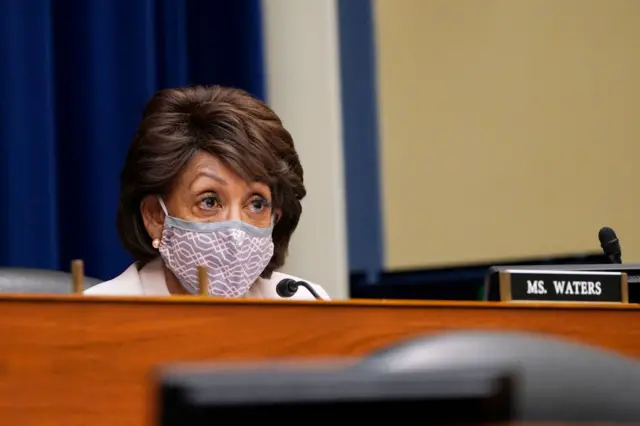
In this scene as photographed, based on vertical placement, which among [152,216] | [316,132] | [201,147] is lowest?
[152,216]

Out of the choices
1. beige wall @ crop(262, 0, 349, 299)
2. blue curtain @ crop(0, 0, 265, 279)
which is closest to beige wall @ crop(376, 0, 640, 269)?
beige wall @ crop(262, 0, 349, 299)

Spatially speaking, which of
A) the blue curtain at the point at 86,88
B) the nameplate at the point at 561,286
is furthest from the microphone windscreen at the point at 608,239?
the blue curtain at the point at 86,88

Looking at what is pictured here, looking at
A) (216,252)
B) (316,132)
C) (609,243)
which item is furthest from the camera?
(316,132)

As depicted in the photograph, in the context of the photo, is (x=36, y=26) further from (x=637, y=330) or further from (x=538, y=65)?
(x=637, y=330)

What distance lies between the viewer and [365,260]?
3.32 m

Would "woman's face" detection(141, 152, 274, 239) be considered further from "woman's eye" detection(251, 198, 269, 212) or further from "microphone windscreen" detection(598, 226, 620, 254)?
"microphone windscreen" detection(598, 226, 620, 254)

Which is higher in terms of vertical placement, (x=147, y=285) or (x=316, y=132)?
(x=316, y=132)

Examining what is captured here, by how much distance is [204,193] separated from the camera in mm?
2156

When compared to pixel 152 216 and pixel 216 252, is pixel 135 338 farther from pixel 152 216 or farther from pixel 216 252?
pixel 152 216

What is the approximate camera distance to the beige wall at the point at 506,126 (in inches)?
123

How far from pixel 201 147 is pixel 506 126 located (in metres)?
1.34

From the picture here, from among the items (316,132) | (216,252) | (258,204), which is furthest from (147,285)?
(316,132)

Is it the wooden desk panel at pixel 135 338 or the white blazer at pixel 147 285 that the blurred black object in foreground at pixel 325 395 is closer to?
the wooden desk panel at pixel 135 338

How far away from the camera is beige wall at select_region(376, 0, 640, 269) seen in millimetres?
3131
